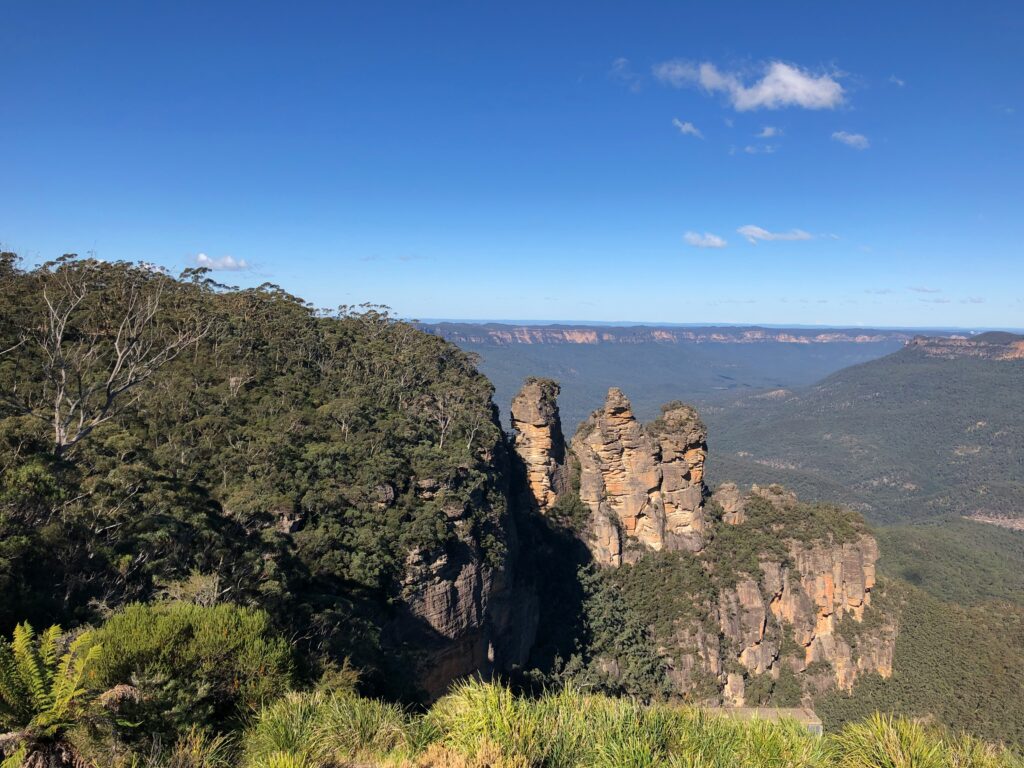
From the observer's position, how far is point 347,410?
30.3 m

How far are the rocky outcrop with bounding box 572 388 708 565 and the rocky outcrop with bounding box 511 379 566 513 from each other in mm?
2717

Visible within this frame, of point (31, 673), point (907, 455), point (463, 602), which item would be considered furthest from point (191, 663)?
point (907, 455)

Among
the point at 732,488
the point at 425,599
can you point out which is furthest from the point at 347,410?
the point at 732,488

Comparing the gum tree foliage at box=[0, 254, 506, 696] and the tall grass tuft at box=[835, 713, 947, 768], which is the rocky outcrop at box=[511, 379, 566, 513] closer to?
the gum tree foliage at box=[0, 254, 506, 696]

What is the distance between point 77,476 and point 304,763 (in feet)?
44.8

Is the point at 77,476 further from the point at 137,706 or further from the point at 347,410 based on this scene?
the point at 347,410

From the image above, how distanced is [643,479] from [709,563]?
857cm

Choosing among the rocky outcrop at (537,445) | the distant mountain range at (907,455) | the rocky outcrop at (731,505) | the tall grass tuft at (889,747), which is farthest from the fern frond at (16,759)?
the distant mountain range at (907,455)

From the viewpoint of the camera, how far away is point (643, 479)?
141 feet

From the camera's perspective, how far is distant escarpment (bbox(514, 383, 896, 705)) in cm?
3944

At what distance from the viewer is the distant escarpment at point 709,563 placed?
39.4m

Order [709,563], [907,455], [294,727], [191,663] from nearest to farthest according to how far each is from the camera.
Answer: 1. [294,727]
2. [191,663]
3. [709,563]
4. [907,455]

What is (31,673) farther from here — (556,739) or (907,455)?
(907,455)

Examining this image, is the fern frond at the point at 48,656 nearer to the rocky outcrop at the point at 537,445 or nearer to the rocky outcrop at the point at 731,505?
the rocky outcrop at the point at 537,445
